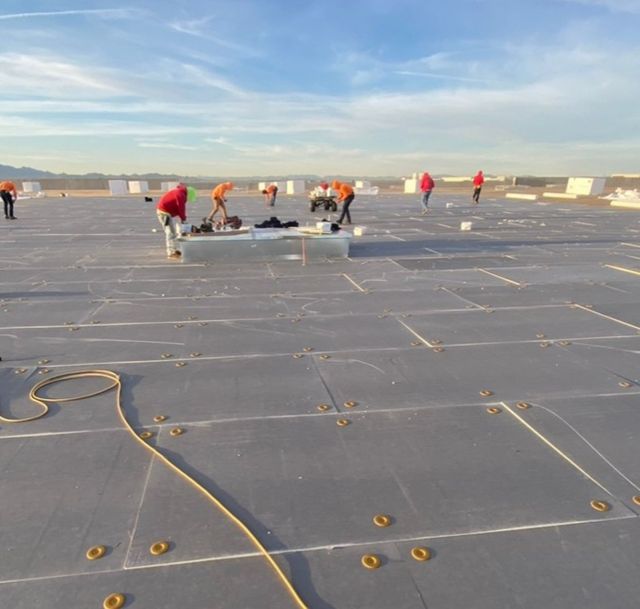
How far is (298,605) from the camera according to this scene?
Result: 1844mm

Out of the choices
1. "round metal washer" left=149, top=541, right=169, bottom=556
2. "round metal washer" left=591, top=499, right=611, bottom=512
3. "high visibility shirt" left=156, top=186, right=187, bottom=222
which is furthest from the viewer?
"high visibility shirt" left=156, top=186, right=187, bottom=222

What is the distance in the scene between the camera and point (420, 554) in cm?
209

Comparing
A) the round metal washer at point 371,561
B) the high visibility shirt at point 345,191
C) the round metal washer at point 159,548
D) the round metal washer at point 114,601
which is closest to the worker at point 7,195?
the high visibility shirt at point 345,191

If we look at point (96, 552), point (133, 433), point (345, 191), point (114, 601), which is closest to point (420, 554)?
point (114, 601)

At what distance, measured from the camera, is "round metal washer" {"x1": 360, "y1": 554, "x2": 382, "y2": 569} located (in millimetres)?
2029

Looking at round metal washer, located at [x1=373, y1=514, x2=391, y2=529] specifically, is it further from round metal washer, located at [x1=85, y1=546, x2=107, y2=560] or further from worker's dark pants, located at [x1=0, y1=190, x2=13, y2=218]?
worker's dark pants, located at [x1=0, y1=190, x2=13, y2=218]

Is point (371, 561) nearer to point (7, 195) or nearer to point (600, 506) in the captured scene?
point (600, 506)

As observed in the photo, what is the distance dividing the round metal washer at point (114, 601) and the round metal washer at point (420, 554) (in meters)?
1.29

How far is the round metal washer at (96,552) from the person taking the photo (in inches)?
82.0

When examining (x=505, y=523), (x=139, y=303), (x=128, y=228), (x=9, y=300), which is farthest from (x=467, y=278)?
(x=128, y=228)

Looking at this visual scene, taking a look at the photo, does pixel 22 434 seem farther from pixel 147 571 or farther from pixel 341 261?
pixel 341 261

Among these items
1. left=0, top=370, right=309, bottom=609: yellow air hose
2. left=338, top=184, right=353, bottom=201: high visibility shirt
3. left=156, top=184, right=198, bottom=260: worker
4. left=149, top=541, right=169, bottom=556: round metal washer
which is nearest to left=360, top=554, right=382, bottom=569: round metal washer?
left=0, top=370, right=309, bottom=609: yellow air hose

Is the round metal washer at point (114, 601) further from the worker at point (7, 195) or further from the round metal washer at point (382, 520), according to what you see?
the worker at point (7, 195)

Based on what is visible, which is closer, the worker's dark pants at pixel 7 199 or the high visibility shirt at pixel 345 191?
the high visibility shirt at pixel 345 191
